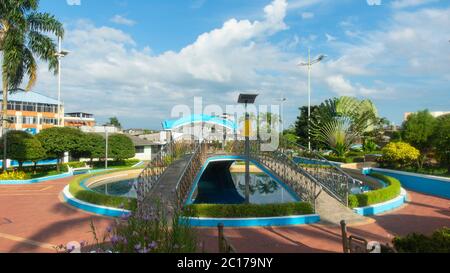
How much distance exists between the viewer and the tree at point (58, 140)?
27.0 m

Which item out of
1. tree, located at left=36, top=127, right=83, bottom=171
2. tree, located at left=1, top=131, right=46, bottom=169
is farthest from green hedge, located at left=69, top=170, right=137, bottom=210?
tree, located at left=36, top=127, right=83, bottom=171

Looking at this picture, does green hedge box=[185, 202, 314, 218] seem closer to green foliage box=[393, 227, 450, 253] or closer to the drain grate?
green foliage box=[393, 227, 450, 253]

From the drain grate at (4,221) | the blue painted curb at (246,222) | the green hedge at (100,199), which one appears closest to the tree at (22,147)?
the green hedge at (100,199)

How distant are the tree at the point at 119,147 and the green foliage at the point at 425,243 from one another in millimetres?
32648

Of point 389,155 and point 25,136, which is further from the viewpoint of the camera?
point 25,136

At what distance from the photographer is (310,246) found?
921 cm

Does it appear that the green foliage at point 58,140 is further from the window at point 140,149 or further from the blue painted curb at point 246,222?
the blue painted curb at point 246,222

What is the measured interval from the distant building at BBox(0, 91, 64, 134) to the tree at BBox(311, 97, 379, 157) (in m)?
45.9

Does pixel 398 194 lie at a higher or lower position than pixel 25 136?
lower

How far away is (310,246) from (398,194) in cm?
875

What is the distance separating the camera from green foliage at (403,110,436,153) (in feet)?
77.4

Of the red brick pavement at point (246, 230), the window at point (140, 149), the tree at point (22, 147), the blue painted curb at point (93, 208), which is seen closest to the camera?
Result: the red brick pavement at point (246, 230)

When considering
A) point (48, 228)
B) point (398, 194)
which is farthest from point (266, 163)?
point (48, 228)
